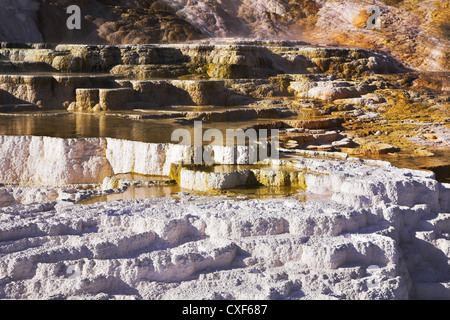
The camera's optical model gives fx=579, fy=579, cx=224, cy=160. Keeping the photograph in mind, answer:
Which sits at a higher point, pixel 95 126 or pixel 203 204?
pixel 95 126

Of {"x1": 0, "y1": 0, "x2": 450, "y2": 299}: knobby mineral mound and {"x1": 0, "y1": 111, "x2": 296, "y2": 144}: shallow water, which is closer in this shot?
{"x1": 0, "y1": 0, "x2": 450, "y2": 299}: knobby mineral mound

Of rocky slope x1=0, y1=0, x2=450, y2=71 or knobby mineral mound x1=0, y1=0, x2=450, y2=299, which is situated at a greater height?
rocky slope x1=0, y1=0, x2=450, y2=71

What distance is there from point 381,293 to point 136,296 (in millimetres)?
1716

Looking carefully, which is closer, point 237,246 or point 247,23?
point 237,246

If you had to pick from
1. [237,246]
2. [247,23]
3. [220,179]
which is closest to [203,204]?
[237,246]

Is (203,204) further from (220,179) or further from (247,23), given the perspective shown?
(247,23)

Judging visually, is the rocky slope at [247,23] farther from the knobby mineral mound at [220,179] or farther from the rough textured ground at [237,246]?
the rough textured ground at [237,246]

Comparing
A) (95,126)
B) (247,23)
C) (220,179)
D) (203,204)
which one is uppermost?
(247,23)

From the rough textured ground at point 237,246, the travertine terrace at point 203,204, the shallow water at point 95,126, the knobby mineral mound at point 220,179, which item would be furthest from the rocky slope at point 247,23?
the rough textured ground at point 237,246

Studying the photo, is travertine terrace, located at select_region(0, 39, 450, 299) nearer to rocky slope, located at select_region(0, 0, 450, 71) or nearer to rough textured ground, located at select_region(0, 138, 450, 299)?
rough textured ground, located at select_region(0, 138, 450, 299)

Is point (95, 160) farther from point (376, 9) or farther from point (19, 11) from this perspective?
point (376, 9)

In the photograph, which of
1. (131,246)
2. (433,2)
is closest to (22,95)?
(131,246)

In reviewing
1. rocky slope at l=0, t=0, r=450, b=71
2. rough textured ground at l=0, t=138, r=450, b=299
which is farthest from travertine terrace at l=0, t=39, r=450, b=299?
rocky slope at l=0, t=0, r=450, b=71

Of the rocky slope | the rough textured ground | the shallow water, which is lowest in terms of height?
the rough textured ground
